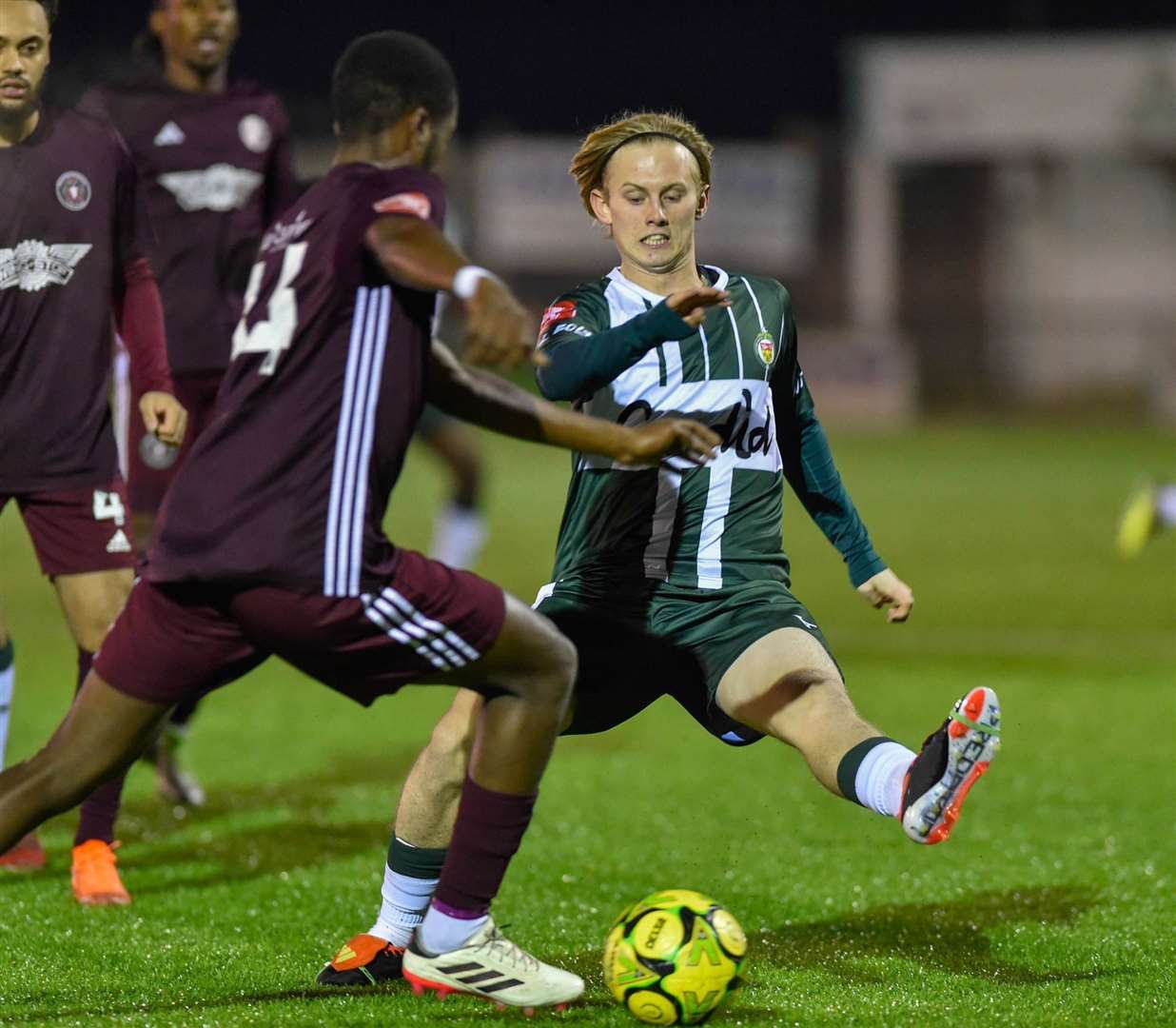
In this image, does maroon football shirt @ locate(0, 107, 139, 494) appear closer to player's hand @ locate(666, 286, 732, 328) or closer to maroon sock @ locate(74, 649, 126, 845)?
maroon sock @ locate(74, 649, 126, 845)

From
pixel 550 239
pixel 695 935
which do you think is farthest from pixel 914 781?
pixel 550 239

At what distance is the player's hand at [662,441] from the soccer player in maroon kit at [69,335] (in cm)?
195

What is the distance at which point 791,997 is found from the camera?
4.29 m

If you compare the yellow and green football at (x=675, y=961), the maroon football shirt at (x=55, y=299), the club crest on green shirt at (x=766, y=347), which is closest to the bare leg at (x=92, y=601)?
the maroon football shirt at (x=55, y=299)

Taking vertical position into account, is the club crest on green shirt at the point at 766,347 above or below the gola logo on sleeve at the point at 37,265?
below

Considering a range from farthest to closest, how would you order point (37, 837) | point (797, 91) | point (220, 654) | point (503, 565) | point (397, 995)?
point (797, 91) → point (503, 565) → point (37, 837) → point (397, 995) → point (220, 654)

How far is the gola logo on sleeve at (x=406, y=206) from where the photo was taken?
11.9ft

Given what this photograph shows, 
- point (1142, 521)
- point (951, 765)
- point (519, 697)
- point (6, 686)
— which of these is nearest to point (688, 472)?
point (519, 697)

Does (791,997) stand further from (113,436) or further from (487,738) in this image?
(113,436)

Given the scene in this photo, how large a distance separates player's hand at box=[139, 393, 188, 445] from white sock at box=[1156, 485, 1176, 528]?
5550 mm

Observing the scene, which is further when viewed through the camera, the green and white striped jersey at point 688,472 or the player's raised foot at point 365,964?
the green and white striped jersey at point 688,472

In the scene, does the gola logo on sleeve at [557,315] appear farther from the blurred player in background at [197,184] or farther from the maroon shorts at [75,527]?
the blurred player in background at [197,184]

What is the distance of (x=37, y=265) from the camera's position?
511cm

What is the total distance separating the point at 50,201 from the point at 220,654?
6.05 feet
